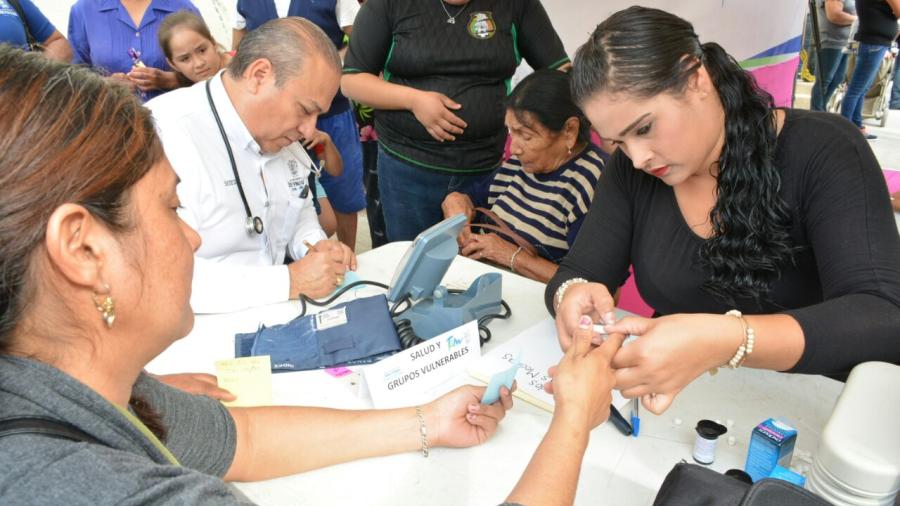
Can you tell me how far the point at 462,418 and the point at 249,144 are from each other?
1.12m

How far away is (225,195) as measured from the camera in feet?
5.93

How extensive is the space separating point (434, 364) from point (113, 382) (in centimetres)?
70

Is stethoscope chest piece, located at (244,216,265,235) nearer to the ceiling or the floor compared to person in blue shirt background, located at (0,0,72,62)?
nearer to the floor

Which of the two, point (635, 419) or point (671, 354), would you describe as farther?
point (635, 419)

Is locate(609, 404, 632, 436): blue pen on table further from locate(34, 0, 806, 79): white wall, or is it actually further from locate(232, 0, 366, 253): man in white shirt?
locate(34, 0, 806, 79): white wall

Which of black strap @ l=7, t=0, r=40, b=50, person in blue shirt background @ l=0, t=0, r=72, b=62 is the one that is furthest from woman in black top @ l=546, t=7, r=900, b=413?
black strap @ l=7, t=0, r=40, b=50

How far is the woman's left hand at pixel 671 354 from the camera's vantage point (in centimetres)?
108

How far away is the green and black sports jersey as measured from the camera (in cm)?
230

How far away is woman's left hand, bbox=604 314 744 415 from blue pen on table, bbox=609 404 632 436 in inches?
3.1

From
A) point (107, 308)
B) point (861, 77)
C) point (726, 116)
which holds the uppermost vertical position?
point (726, 116)

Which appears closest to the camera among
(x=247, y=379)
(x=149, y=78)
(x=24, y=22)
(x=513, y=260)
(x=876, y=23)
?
(x=247, y=379)

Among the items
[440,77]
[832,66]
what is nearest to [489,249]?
[440,77]

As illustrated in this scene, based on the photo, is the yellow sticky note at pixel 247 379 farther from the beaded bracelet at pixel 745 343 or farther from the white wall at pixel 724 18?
the white wall at pixel 724 18

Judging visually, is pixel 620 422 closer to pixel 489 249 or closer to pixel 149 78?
pixel 489 249
